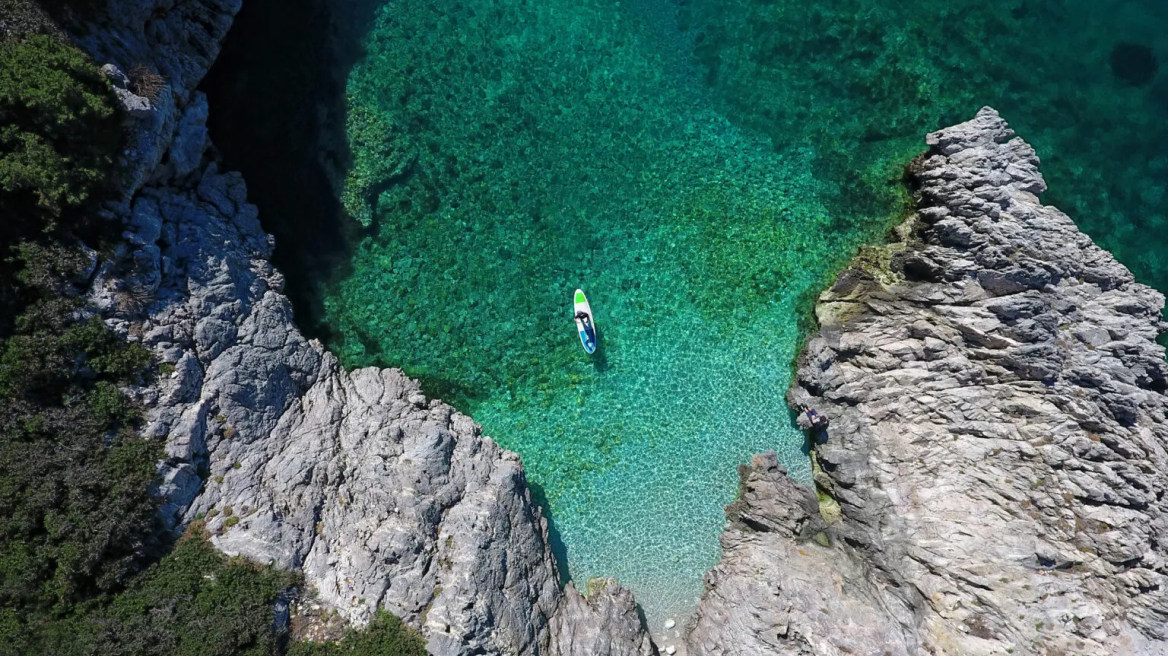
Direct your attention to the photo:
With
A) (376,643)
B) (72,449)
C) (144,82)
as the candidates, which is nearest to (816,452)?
Result: (376,643)

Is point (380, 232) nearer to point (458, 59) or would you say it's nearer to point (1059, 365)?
point (458, 59)

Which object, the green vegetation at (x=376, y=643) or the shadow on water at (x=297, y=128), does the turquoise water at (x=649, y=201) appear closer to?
the shadow on water at (x=297, y=128)

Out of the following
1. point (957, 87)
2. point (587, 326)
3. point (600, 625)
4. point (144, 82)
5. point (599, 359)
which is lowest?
point (600, 625)

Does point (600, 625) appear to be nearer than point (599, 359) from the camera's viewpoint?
Yes

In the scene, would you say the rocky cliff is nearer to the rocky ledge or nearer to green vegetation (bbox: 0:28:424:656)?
green vegetation (bbox: 0:28:424:656)

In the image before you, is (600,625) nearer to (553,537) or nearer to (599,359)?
Result: (553,537)

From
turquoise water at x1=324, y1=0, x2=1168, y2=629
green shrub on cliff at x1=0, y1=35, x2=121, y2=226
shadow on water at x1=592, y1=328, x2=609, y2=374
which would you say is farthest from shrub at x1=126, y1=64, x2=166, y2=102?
shadow on water at x1=592, y1=328, x2=609, y2=374

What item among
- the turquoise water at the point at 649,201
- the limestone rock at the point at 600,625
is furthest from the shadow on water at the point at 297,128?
the limestone rock at the point at 600,625
